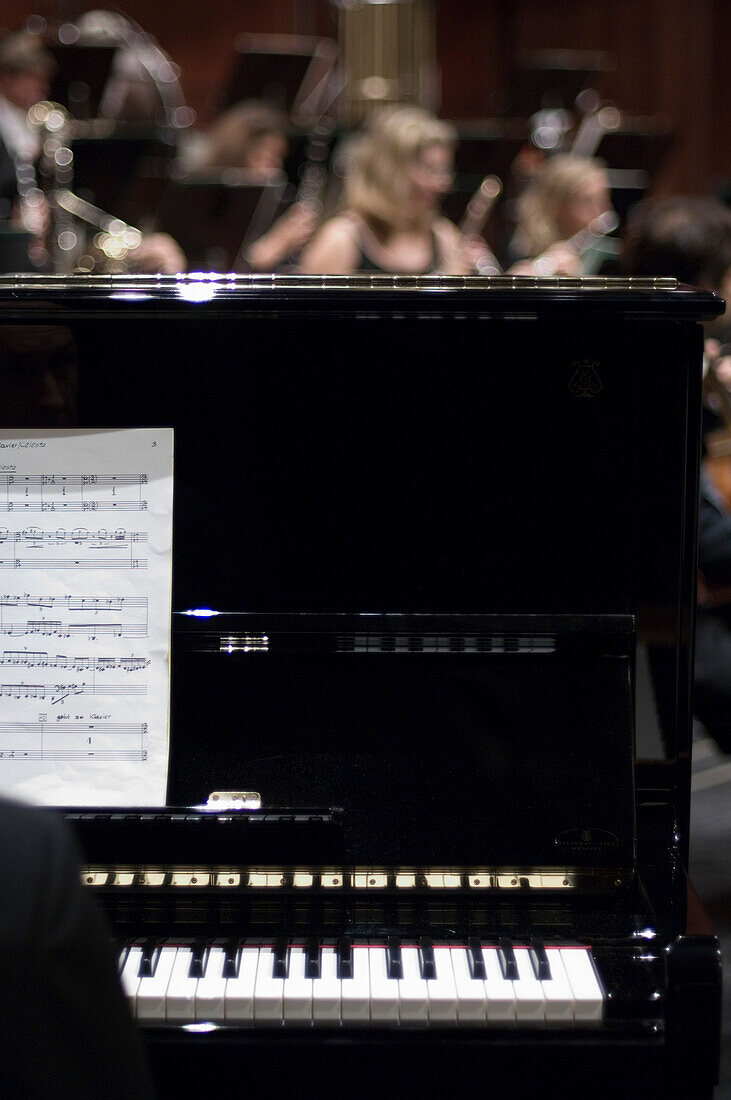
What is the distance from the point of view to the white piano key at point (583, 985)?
1.27m

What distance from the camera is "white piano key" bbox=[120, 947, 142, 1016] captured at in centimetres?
129

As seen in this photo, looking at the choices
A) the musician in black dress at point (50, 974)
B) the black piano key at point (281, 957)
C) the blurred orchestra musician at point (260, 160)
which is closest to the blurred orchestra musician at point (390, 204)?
the blurred orchestra musician at point (260, 160)

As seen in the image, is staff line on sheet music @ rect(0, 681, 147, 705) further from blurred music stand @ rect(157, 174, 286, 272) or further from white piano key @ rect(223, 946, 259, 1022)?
blurred music stand @ rect(157, 174, 286, 272)

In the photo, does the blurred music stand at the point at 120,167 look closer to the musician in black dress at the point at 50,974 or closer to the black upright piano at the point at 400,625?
the black upright piano at the point at 400,625

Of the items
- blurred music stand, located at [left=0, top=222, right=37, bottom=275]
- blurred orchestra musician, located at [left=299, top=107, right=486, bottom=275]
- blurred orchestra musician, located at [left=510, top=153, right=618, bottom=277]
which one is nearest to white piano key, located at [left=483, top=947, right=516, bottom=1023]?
blurred music stand, located at [left=0, top=222, right=37, bottom=275]

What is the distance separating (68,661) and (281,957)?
1.50 feet

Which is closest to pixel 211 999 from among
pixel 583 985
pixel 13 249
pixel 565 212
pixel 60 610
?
pixel 583 985

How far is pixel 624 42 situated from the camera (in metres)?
7.78

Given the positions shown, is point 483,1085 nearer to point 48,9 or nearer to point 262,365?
point 262,365

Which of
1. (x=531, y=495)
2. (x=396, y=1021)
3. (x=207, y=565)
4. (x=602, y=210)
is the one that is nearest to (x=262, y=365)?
(x=207, y=565)

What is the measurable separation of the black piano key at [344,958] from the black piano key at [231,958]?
0.12 meters

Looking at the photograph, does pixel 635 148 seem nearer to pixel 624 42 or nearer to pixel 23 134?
pixel 624 42

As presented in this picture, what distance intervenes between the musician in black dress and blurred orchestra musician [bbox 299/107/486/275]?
3756 millimetres

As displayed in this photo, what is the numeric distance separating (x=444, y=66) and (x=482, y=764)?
303 inches
